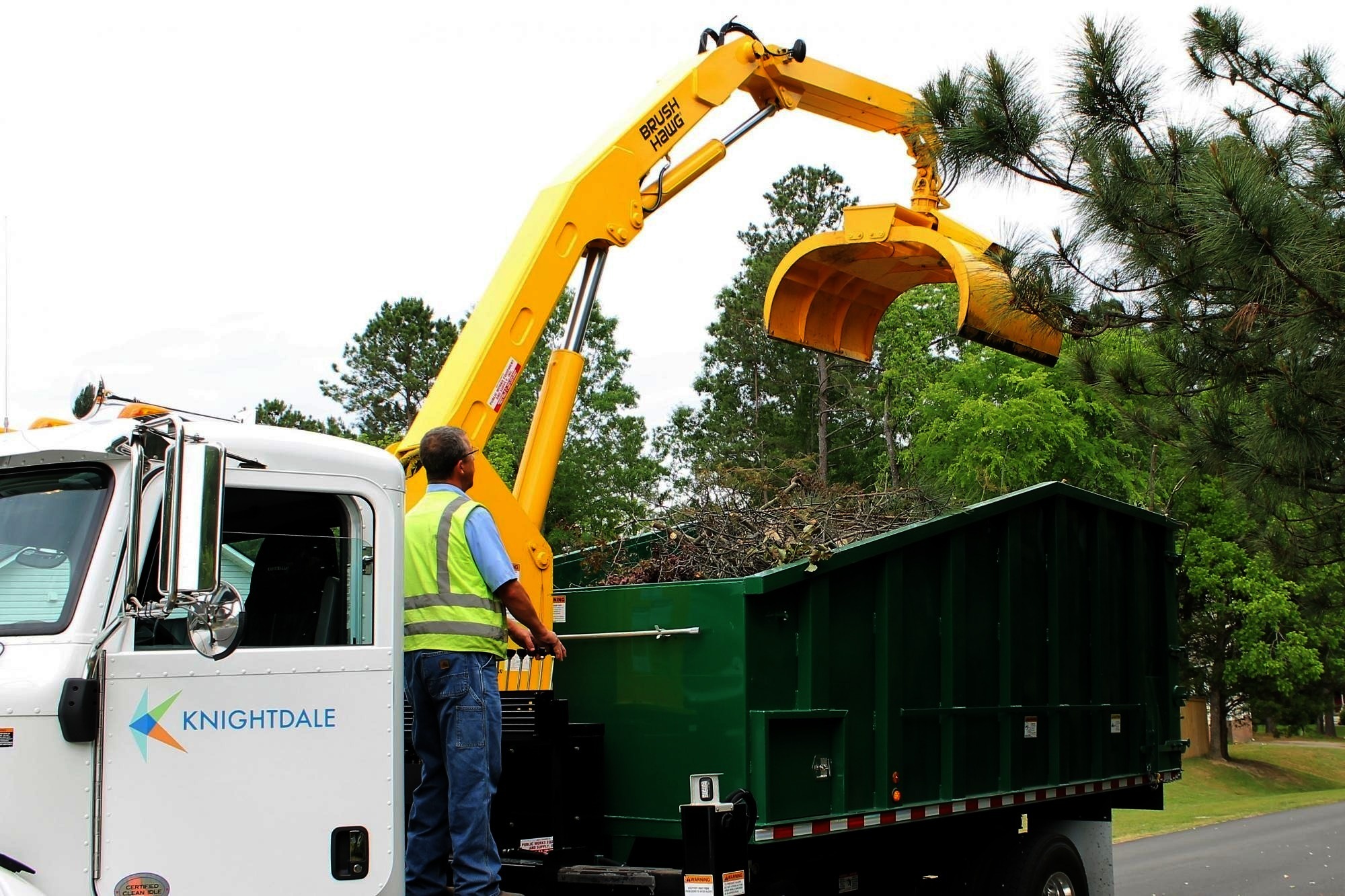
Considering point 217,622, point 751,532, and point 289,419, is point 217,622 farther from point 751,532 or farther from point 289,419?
point 289,419

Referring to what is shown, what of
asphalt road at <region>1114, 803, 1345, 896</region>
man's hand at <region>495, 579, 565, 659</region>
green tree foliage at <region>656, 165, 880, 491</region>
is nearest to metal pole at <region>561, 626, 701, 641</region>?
man's hand at <region>495, 579, 565, 659</region>

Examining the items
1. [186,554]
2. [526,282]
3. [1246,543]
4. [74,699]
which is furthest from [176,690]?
[1246,543]

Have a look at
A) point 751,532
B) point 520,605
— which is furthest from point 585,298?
point 520,605

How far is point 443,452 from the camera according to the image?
15.8 feet

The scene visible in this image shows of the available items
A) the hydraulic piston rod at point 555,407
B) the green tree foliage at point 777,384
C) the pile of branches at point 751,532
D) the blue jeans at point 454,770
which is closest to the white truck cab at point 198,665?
the blue jeans at point 454,770

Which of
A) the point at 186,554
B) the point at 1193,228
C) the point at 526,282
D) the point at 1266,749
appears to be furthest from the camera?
the point at 1266,749

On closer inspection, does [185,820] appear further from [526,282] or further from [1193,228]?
[1193,228]

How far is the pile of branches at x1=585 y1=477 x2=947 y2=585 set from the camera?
603 centimetres

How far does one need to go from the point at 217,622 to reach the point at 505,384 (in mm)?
2972

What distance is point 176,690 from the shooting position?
3.82 m

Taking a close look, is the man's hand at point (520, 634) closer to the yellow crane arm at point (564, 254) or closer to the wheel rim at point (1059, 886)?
the yellow crane arm at point (564, 254)

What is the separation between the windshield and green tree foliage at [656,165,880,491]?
32228 mm

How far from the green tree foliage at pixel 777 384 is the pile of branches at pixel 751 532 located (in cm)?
2899

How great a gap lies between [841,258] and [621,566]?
8.20 ft
